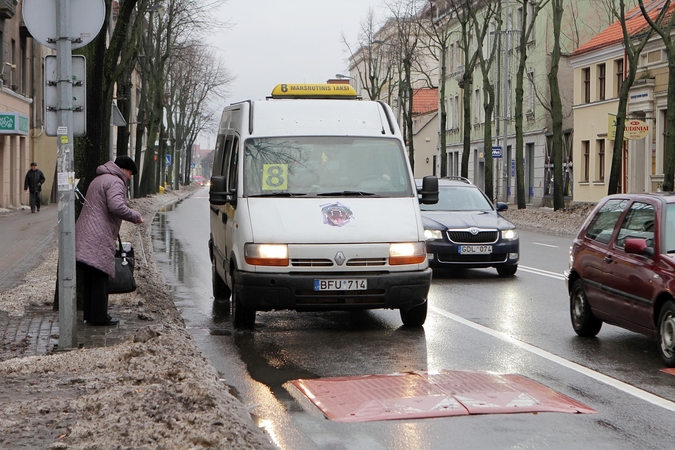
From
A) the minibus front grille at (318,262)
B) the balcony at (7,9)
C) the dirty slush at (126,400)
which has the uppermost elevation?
the balcony at (7,9)

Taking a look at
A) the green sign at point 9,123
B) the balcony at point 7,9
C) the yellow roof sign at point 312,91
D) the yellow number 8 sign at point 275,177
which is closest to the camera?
the yellow number 8 sign at point 275,177

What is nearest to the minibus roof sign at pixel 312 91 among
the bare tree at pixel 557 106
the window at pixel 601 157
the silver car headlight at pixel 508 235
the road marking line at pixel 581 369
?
the road marking line at pixel 581 369

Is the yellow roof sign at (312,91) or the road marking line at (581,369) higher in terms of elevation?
the yellow roof sign at (312,91)

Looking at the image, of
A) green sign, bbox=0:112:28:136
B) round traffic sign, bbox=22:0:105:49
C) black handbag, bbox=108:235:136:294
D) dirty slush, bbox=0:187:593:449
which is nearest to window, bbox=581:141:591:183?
green sign, bbox=0:112:28:136

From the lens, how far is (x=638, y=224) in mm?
9812

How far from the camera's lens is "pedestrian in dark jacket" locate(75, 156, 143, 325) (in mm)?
10578

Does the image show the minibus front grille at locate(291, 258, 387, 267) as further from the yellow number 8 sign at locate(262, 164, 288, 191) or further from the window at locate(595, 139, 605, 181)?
the window at locate(595, 139, 605, 181)

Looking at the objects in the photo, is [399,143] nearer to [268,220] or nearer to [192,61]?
[268,220]

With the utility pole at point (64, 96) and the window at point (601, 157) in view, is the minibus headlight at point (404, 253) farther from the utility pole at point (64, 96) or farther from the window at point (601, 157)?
the window at point (601, 157)

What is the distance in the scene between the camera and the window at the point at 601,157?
153 ft

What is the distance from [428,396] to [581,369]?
6.03 feet

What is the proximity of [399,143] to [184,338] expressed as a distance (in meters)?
3.57

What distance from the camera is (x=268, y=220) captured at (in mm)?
10766

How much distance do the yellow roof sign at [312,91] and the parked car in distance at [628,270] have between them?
3.90 meters
